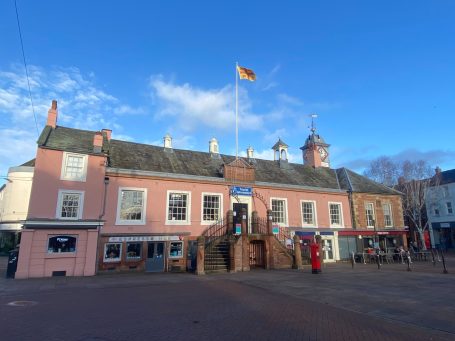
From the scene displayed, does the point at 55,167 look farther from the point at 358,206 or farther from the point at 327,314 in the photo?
the point at 358,206

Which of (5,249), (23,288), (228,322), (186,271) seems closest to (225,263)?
(186,271)

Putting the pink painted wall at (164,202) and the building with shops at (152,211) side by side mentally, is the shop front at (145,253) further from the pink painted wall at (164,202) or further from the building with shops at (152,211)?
the pink painted wall at (164,202)

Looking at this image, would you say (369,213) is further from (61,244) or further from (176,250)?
(61,244)

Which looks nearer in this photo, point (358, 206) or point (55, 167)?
point (55, 167)

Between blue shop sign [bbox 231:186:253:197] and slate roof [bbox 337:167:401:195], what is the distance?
35.6 feet

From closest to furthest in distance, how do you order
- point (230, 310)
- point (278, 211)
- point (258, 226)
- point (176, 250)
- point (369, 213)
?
point (230, 310) → point (176, 250) → point (258, 226) → point (278, 211) → point (369, 213)

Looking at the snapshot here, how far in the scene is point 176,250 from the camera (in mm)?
20141

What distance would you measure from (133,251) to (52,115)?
1093 cm

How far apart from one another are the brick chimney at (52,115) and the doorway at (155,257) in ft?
34.7

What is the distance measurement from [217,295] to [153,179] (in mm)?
11258

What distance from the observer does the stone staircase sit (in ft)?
60.9

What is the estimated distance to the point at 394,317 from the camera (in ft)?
25.8

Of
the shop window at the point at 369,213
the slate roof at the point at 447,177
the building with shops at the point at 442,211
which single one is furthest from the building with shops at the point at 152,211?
the slate roof at the point at 447,177

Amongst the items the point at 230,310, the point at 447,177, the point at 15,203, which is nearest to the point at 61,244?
the point at 230,310
